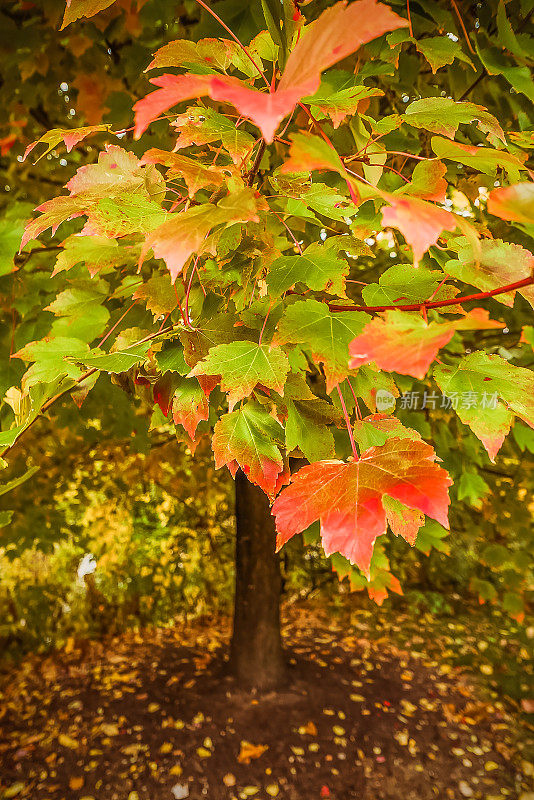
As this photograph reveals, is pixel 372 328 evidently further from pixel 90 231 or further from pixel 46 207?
pixel 46 207

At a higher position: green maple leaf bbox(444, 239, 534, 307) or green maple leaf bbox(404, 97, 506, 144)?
green maple leaf bbox(404, 97, 506, 144)

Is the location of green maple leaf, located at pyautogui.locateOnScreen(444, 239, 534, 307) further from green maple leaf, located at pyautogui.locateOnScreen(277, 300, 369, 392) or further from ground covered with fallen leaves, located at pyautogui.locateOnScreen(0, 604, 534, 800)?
ground covered with fallen leaves, located at pyautogui.locateOnScreen(0, 604, 534, 800)

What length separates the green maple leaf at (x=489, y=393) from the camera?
0.93 m

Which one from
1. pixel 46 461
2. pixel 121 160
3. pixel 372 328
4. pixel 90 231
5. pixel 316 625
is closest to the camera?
pixel 372 328

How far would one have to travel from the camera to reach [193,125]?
2.67 feet

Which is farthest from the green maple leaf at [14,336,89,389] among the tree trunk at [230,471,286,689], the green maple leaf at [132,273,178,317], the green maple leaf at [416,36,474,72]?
the tree trunk at [230,471,286,689]

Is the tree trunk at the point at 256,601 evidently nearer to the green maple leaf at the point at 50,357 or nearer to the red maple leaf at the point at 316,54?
the green maple leaf at the point at 50,357

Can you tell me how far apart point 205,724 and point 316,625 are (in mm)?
1745

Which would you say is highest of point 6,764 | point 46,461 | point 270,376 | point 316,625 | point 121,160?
point 121,160

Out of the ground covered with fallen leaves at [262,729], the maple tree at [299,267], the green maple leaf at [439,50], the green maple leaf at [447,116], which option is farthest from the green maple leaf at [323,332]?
the ground covered with fallen leaves at [262,729]

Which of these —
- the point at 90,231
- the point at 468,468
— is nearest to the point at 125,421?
the point at 468,468

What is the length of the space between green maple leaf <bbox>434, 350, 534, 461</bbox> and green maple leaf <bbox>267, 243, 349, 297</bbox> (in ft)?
0.96

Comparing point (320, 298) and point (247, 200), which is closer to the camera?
point (247, 200)

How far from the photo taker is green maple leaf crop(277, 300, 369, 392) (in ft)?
2.78
